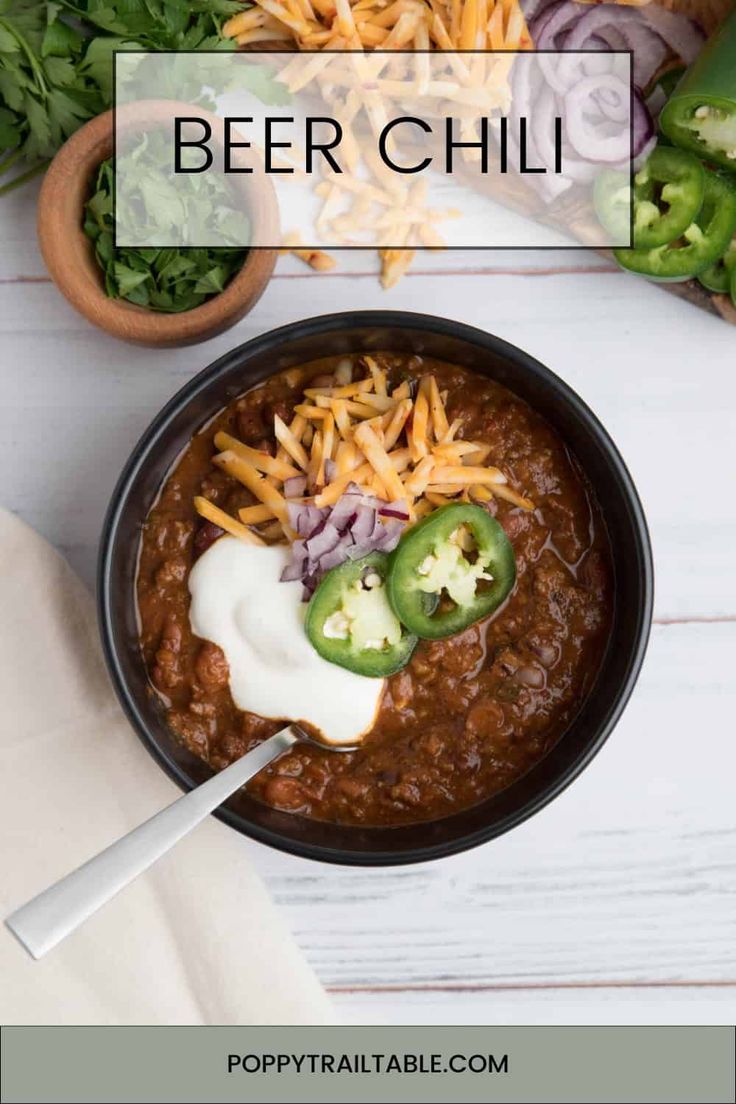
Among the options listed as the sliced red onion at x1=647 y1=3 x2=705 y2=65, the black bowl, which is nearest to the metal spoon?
the black bowl

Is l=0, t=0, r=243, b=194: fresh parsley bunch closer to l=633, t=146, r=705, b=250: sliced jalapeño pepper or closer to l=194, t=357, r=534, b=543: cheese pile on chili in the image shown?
l=194, t=357, r=534, b=543: cheese pile on chili

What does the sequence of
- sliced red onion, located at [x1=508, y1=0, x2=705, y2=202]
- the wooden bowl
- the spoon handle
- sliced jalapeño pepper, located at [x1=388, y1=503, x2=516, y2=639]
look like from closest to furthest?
the spoon handle < sliced jalapeño pepper, located at [x1=388, y1=503, x2=516, y2=639] < the wooden bowl < sliced red onion, located at [x1=508, y1=0, x2=705, y2=202]

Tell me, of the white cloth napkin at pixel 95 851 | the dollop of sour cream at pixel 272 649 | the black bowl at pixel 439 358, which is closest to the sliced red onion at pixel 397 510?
the dollop of sour cream at pixel 272 649

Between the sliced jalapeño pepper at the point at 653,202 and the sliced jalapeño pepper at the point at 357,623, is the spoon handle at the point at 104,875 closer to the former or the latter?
the sliced jalapeño pepper at the point at 357,623

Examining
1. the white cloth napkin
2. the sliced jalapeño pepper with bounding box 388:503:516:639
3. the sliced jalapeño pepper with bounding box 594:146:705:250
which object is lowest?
the white cloth napkin

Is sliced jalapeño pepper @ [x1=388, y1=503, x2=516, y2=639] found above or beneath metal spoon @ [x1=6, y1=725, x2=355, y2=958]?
above

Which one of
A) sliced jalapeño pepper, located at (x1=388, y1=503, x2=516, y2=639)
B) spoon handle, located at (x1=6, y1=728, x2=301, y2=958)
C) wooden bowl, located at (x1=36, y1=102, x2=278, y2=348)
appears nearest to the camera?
spoon handle, located at (x1=6, y1=728, x2=301, y2=958)
